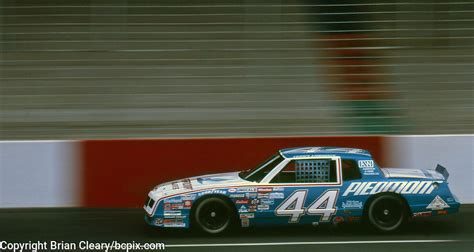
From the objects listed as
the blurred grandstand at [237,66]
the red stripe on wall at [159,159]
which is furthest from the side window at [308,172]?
the blurred grandstand at [237,66]

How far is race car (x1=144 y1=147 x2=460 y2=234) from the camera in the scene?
8039mm

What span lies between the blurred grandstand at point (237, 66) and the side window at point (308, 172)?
2.75 metres

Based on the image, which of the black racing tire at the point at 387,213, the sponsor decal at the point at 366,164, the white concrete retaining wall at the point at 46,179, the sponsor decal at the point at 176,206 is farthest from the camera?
the white concrete retaining wall at the point at 46,179

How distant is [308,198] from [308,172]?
0.34 metres

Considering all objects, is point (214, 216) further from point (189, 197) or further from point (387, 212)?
point (387, 212)

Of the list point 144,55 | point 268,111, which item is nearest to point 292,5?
point 268,111

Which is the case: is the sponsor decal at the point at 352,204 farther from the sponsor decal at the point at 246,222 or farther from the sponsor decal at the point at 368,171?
the sponsor decal at the point at 246,222

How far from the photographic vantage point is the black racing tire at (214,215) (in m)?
8.05

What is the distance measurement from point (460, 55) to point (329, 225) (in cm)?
450

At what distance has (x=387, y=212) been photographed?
816 cm

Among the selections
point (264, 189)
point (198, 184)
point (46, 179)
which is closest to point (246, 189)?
point (264, 189)

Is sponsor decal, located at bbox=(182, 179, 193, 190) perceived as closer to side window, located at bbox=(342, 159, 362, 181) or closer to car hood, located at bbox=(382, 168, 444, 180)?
side window, located at bbox=(342, 159, 362, 181)

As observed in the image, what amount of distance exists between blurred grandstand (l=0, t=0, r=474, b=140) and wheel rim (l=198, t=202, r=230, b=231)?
2950 millimetres

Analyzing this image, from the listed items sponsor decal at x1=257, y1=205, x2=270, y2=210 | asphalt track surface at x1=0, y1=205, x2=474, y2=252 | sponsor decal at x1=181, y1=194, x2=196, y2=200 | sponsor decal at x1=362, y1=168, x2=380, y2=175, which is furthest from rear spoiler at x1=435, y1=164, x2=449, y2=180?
sponsor decal at x1=181, y1=194, x2=196, y2=200
